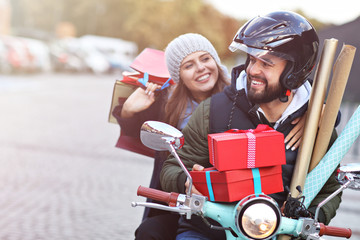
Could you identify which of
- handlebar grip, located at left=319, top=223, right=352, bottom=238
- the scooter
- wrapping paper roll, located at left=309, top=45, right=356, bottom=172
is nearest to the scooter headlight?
the scooter

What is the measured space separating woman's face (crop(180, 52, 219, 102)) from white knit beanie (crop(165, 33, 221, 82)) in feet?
0.09

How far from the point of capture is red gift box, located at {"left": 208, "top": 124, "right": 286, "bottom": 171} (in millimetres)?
2125

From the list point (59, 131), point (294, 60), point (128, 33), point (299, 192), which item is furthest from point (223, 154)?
point (128, 33)

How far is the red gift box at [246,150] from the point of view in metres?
2.12

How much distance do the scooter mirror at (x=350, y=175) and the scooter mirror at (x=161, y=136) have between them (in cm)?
59

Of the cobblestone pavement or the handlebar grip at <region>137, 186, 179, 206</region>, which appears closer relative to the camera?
the handlebar grip at <region>137, 186, 179, 206</region>

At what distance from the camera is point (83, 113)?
1633 centimetres

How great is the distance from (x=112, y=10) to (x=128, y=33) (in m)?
3.60

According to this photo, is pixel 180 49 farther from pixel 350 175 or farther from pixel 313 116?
pixel 350 175

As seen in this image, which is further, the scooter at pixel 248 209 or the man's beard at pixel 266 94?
the man's beard at pixel 266 94

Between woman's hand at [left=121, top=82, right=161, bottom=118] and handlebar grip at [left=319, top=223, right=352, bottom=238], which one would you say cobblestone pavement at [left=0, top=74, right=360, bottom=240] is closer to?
woman's hand at [left=121, top=82, right=161, bottom=118]

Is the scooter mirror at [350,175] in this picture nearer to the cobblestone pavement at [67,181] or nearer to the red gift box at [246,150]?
the red gift box at [246,150]

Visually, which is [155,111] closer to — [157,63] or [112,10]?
[157,63]

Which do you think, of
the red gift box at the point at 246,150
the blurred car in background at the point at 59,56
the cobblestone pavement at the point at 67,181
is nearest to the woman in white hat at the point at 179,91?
the red gift box at the point at 246,150
